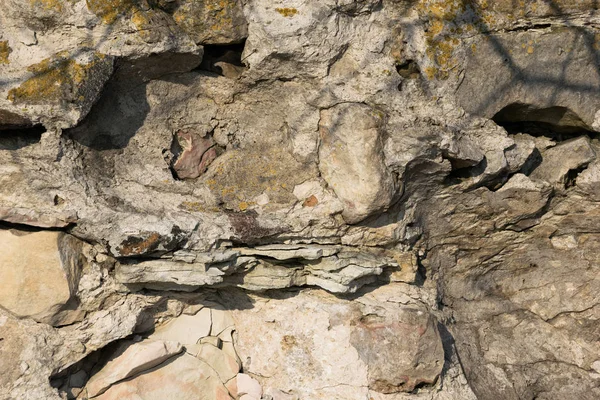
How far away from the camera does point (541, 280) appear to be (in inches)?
149

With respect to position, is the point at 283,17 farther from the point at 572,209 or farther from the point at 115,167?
the point at 572,209

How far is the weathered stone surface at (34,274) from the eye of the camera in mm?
2801

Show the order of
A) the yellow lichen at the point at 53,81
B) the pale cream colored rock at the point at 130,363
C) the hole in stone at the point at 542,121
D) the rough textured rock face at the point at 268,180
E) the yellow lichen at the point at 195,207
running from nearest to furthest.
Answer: the yellow lichen at the point at 53,81
the rough textured rock face at the point at 268,180
the pale cream colored rock at the point at 130,363
the yellow lichen at the point at 195,207
the hole in stone at the point at 542,121

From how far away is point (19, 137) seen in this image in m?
2.89

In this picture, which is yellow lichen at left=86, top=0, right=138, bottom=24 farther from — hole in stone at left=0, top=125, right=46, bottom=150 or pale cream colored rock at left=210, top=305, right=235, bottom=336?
pale cream colored rock at left=210, top=305, right=235, bottom=336

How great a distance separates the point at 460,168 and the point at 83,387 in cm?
269

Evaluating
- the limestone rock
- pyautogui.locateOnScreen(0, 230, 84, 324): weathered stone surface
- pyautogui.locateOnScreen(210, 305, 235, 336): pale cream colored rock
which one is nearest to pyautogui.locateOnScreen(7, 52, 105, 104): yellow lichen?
pyautogui.locateOnScreen(0, 230, 84, 324): weathered stone surface

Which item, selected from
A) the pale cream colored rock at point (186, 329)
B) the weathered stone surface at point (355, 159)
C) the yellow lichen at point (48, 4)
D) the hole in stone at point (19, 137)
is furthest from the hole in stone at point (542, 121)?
the hole in stone at point (19, 137)

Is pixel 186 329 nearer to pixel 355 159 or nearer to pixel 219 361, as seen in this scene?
pixel 219 361

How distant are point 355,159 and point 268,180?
23.1 inches

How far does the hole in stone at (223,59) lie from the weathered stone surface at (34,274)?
139 centimetres

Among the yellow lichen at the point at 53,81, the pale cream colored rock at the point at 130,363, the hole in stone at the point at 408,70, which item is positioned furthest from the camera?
the hole in stone at the point at 408,70

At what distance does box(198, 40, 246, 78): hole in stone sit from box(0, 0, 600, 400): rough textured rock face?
0.05 feet

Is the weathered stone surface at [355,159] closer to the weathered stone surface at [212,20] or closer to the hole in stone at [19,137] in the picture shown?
the weathered stone surface at [212,20]
